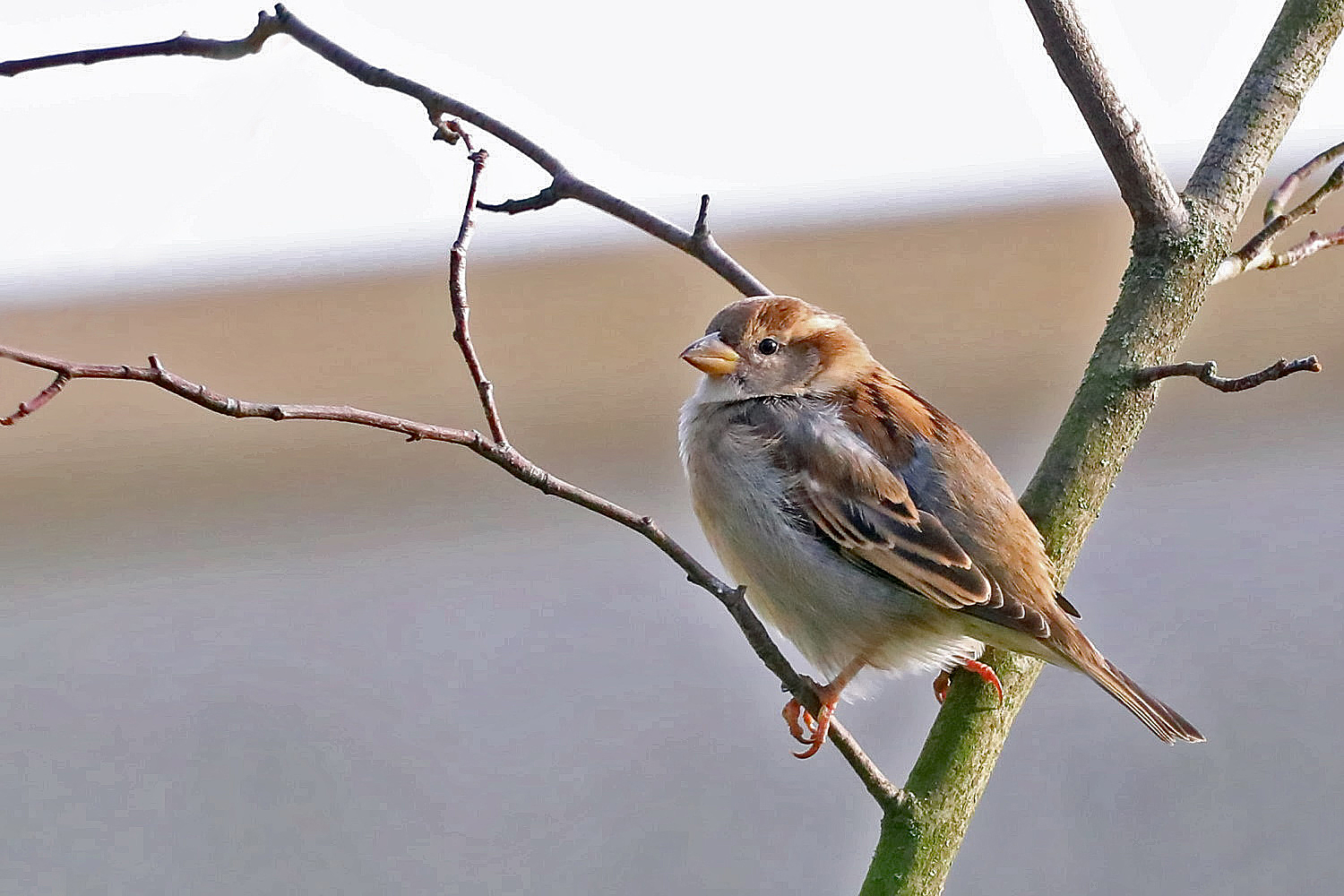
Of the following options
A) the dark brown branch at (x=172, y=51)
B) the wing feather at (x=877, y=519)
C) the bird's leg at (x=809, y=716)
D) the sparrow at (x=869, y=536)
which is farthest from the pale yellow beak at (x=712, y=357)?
the dark brown branch at (x=172, y=51)

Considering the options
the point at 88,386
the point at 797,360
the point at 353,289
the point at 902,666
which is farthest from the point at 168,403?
the point at 902,666

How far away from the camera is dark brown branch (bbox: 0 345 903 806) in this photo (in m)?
1.74

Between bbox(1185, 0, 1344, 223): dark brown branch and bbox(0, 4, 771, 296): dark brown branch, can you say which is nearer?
bbox(0, 4, 771, 296): dark brown branch

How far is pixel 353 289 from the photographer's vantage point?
24.3ft

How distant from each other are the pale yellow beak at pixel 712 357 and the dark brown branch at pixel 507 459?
46.2 inches

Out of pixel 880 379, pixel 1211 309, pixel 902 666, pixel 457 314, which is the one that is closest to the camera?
pixel 457 314

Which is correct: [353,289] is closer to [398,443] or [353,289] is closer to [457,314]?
[398,443]

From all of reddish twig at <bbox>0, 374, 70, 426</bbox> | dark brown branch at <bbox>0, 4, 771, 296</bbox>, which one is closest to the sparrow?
dark brown branch at <bbox>0, 4, 771, 296</bbox>

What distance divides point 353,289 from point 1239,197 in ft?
17.4

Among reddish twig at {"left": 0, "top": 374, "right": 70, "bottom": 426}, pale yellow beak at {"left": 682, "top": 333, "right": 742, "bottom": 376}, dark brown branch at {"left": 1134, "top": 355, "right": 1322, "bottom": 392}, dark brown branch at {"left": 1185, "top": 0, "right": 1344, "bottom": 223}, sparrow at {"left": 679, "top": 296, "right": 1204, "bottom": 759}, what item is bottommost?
sparrow at {"left": 679, "top": 296, "right": 1204, "bottom": 759}

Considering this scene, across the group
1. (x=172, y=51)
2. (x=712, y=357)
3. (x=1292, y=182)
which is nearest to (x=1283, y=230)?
(x=1292, y=182)

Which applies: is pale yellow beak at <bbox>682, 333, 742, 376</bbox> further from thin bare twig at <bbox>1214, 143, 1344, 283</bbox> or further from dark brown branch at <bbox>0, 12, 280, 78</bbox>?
dark brown branch at <bbox>0, 12, 280, 78</bbox>

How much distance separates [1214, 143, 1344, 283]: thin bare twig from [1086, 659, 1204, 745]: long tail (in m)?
0.74

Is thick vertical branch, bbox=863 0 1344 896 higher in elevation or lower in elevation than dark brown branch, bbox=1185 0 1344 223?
lower
